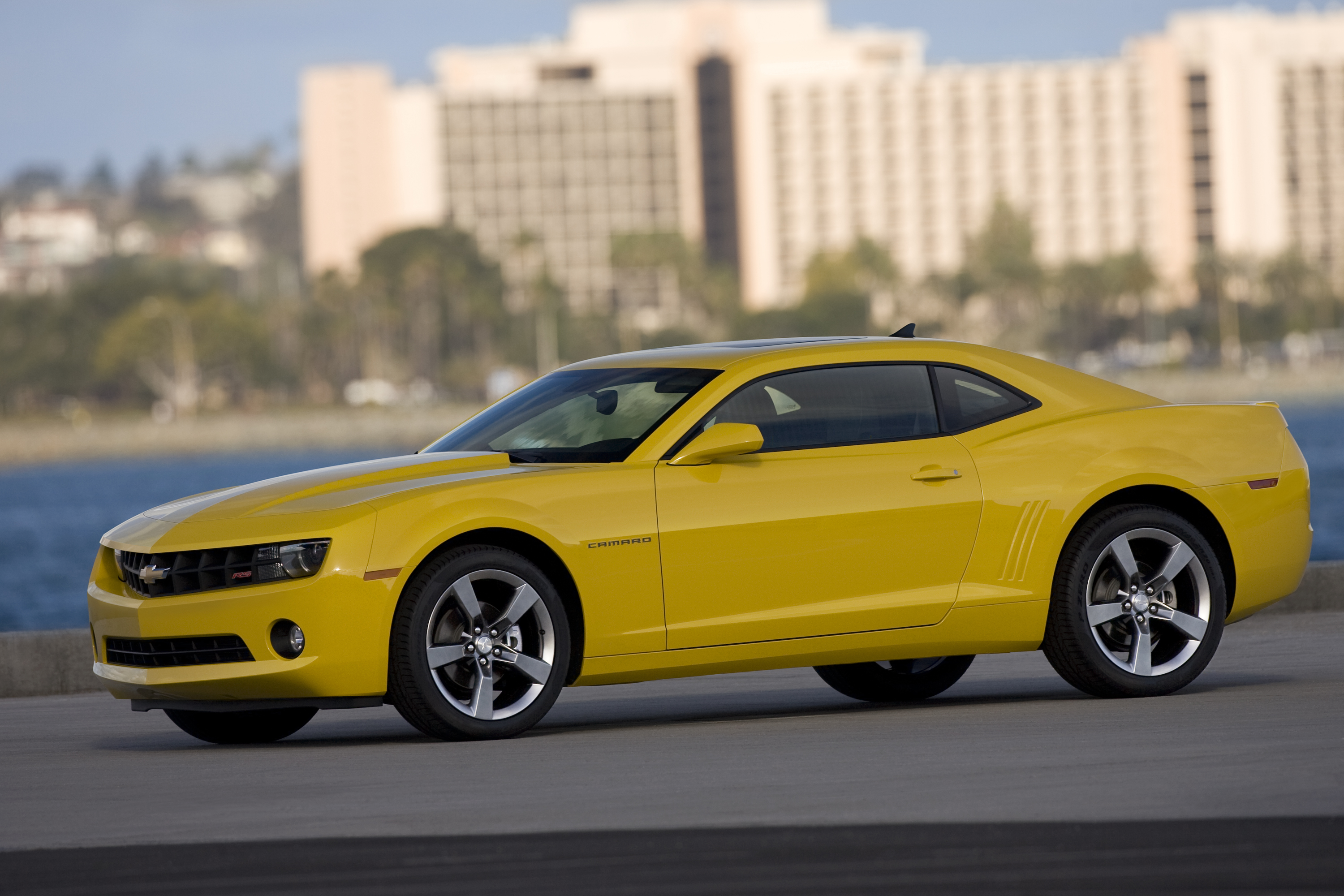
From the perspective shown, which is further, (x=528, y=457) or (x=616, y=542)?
(x=528, y=457)

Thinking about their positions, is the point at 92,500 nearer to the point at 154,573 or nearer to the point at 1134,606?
the point at 154,573

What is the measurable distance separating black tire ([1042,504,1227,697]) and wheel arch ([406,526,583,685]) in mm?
1941

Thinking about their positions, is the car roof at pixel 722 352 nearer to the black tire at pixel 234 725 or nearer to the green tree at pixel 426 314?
the black tire at pixel 234 725

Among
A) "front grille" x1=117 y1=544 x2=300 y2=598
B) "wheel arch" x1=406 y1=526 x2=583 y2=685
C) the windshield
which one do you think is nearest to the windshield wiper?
the windshield

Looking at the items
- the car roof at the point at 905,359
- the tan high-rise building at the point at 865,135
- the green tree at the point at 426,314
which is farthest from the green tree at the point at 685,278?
the car roof at the point at 905,359

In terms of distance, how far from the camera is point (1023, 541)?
8133 mm

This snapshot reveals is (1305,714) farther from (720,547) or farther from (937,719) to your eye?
(720,547)

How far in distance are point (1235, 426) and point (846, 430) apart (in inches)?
71.6

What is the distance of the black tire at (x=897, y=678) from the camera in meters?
8.90

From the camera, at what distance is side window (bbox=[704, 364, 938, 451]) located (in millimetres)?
7918

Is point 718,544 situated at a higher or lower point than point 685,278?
lower

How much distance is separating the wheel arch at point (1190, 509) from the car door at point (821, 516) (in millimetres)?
708

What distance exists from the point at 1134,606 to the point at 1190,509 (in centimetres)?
56

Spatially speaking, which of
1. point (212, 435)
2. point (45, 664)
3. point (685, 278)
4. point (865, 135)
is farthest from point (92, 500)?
point (865, 135)
